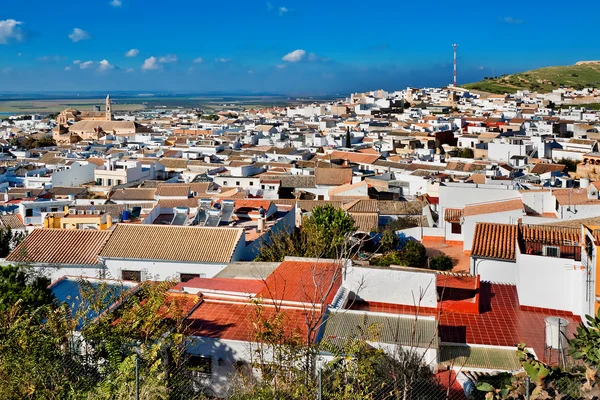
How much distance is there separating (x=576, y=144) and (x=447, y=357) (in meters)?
40.4

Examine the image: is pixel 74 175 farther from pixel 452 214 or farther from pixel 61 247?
pixel 452 214

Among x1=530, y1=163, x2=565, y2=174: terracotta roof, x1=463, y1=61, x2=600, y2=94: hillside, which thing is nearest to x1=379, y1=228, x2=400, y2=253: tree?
x1=530, y1=163, x2=565, y2=174: terracotta roof

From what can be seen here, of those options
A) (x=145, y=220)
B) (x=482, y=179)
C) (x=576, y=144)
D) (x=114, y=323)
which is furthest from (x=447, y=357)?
(x=576, y=144)

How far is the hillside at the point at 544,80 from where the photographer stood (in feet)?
343

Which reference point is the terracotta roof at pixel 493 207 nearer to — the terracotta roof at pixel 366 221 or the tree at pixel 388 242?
the tree at pixel 388 242

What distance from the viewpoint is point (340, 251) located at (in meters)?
14.8

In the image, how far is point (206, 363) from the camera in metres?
8.80

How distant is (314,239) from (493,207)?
6.72 m

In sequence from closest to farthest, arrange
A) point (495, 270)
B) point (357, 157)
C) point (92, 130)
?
point (495, 270)
point (357, 157)
point (92, 130)

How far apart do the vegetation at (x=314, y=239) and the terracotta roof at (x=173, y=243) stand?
1094 mm

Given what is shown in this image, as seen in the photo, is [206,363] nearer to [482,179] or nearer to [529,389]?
[529,389]

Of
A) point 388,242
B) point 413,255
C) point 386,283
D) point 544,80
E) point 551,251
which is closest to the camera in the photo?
point 386,283

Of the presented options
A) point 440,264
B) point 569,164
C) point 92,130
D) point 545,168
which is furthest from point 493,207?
point 92,130

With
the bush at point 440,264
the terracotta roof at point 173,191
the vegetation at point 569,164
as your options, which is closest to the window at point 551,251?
the bush at point 440,264
